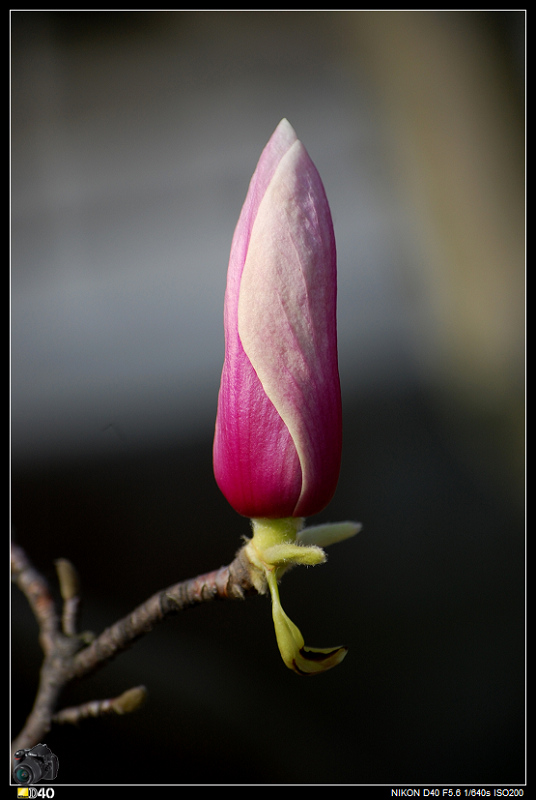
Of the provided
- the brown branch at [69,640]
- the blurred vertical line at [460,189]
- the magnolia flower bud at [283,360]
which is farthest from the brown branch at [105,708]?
the blurred vertical line at [460,189]

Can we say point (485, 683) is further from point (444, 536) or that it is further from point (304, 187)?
point (304, 187)

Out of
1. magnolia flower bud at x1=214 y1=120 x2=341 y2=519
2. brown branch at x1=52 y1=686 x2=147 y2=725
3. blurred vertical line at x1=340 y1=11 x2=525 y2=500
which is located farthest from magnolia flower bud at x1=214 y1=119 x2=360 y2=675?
blurred vertical line at x1=340 y1=11 x2=525 y2=500

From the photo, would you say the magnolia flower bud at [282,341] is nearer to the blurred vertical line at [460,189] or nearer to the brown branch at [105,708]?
the brown branch at [105,708]

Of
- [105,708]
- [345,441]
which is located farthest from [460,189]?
[105,708]

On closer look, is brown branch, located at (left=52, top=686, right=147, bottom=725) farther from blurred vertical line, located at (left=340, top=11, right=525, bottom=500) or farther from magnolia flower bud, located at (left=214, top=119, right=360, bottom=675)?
blurred vertical line, located at (left=340, top=11, right=525, bottom=500)

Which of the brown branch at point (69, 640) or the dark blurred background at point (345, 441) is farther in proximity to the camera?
the dark blurred background at point (345, 441)

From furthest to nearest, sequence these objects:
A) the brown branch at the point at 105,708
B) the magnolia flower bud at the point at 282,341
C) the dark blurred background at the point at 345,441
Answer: the dark blurred background at the point at 345,441 → the brown branch at the point at 105,708 → the magnolia flower bud at the point at 282,341

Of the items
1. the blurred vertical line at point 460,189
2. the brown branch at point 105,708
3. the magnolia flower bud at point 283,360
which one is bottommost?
the brown branch at point 105,708
